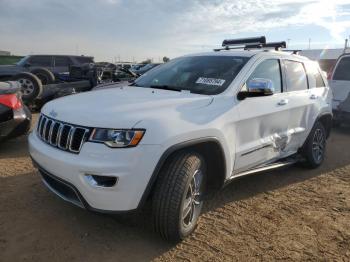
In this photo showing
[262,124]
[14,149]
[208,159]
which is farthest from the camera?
[14,149]

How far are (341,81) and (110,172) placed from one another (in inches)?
293

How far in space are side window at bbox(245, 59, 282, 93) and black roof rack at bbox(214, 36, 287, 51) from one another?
0.61 meters

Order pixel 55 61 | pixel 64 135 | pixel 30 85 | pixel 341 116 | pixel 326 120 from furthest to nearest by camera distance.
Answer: pixel 55 61 < pixel 30 85 < pixel 341 116 < pixel 326 120 < pixel 64 135

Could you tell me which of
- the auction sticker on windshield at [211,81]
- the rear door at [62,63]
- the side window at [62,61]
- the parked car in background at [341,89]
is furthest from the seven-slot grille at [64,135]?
the side window at [62,61]

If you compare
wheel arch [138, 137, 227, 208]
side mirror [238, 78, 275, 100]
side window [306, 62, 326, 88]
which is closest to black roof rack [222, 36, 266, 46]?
side window [306, 62, 326, 88]

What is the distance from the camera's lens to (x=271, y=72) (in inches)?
176

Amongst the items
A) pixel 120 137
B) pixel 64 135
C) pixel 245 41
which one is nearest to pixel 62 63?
pixel 245 41

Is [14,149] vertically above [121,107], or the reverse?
[121,107]

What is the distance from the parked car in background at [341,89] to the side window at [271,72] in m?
4.53

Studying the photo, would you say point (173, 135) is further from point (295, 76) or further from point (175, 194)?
point (295, 76)

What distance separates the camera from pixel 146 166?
2.85 meters

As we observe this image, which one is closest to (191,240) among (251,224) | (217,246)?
(217,246)

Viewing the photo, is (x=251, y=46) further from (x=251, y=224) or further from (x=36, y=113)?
(x=36, y=113)

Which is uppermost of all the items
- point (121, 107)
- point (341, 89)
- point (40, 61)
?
point (40, 61)
